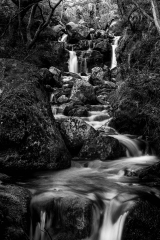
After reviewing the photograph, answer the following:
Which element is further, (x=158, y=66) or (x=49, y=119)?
(x=158, y=66)

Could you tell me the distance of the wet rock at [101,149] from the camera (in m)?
6.82

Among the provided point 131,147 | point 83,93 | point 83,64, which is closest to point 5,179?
point 131,147

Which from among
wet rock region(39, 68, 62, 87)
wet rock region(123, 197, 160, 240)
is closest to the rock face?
wet rock region(123, 197, 160, 240)

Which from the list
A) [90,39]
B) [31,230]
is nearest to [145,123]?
[31,230]

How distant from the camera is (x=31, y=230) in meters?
3.95

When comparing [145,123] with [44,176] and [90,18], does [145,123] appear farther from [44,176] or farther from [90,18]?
[90,18]

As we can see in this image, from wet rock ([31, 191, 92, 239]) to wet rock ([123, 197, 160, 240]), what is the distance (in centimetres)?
60

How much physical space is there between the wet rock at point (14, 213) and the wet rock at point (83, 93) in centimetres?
842

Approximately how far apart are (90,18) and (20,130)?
1210 inches

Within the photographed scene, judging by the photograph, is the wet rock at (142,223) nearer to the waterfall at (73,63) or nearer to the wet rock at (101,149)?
the wet rock at (101,149)

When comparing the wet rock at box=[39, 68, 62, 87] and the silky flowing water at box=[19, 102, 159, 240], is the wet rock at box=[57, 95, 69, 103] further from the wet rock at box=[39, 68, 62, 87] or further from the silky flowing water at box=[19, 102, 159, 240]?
the silky flowing water at box=[19, 102, 159, 240]

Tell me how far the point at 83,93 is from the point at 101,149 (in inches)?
236

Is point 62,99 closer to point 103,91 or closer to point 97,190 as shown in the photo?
point 103,91

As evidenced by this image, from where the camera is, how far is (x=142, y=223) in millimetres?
3773
